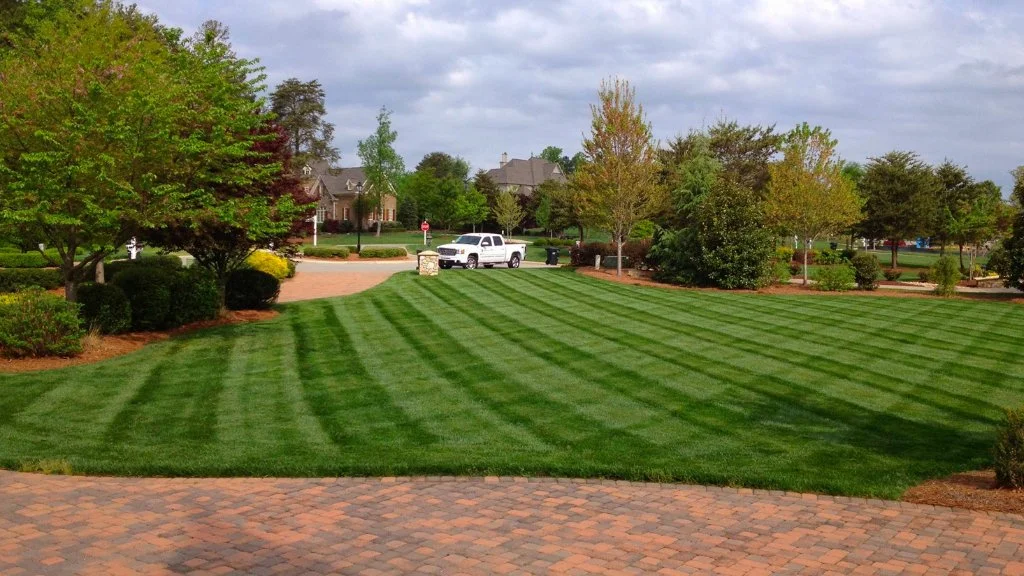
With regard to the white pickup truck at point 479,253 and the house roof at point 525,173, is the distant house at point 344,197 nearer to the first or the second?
the house roof at point 525,173

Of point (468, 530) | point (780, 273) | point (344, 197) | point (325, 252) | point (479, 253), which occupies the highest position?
point (344, 197)

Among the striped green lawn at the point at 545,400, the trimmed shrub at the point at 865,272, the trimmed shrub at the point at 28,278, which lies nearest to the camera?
the striped green lawn at the point at 545,400

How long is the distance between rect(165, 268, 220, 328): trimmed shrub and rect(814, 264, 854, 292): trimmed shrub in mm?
20463

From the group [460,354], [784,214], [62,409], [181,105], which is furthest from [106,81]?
[784,214]

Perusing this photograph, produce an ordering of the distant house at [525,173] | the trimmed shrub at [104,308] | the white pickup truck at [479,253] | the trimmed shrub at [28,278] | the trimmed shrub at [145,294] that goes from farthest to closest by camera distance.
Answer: the distant house at [525,173] < the white pickup truck at [479,253] < the trimmed shrub at [28,278] < the trimmed shrub at [145,294] < the trimmed shrub at [104,308]

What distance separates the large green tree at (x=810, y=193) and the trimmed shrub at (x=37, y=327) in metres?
25.7

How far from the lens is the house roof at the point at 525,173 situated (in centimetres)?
10925

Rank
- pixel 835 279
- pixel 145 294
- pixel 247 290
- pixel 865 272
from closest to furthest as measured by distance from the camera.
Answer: pixel 145 294, pixel 247 290, pixel 835 279, pixel 865 272

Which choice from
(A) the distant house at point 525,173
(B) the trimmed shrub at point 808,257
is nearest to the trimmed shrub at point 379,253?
(B) the trimmed shrub at point 808,257

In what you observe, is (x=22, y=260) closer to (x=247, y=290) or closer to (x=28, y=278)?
(x=28, y=278)

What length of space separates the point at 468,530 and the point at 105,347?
11422 millimetres

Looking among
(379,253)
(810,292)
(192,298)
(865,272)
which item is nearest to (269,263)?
(192,298)

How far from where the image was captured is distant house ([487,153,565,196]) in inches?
4294

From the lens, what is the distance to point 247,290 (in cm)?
2069
